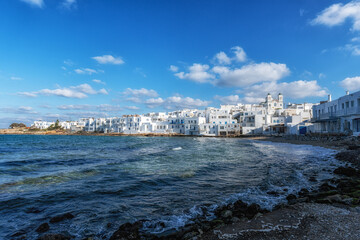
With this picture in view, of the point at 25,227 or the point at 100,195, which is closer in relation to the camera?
the point at 25,227

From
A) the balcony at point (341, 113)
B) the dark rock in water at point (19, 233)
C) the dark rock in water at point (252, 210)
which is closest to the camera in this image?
the dark rock in water at point (19, 233)

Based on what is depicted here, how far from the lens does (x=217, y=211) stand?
6.61 metres

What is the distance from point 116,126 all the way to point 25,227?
104681 millimetres

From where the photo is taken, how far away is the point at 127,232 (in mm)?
5367

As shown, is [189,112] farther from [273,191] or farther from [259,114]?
[273,191]

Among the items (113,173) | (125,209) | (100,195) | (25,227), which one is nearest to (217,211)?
(125,209)

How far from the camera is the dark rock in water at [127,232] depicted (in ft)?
17.1

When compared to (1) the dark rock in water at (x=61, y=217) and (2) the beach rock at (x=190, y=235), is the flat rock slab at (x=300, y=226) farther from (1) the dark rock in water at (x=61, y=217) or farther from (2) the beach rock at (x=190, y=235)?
(1) the dark rock in water at (x=61, y=217)

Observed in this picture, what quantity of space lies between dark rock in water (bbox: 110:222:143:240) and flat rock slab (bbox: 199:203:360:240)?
196 cm

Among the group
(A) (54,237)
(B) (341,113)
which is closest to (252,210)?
(A) (54,237)

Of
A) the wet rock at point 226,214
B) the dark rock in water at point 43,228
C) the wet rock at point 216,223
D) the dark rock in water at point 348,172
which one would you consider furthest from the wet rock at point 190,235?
the dark rock in water at point 348,172

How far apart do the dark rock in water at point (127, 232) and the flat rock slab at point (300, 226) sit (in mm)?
1963

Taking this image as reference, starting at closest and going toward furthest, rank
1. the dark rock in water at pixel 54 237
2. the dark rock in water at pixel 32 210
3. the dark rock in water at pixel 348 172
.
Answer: the dark rock in water at pixel 54 237, the dark rock in water at pixel 32 210, the dark rock in water at pixel 348 172

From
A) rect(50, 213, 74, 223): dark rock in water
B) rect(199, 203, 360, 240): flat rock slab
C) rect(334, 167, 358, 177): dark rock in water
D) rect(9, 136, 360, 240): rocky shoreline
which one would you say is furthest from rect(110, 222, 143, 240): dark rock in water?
rect(334, 167, 358, 177): dark rock in water
